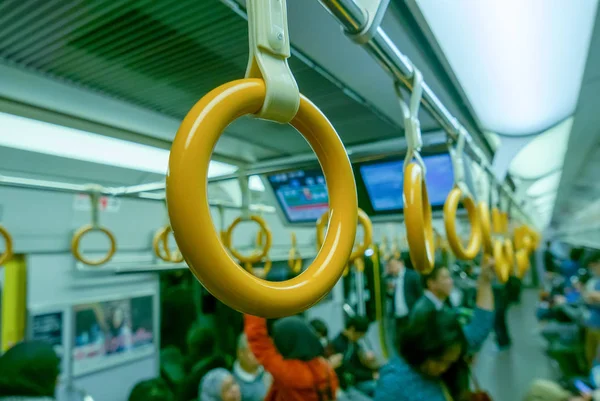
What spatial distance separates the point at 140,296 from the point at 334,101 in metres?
2.60

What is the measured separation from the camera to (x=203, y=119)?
30 cm

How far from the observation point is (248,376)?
2.88m

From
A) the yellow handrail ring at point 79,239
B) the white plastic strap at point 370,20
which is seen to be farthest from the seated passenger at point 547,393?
the white plastic strap at point 370,20

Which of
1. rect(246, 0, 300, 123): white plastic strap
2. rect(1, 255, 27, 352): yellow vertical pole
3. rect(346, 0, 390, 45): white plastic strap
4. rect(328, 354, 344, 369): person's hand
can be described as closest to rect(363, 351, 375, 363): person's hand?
rect(328, 354, 344, 369): person's hand

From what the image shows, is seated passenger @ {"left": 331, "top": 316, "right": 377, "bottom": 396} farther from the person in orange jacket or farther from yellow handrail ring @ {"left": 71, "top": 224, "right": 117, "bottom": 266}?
yellow handrail ring @ {"left": 71, "top": 224, "right": 117, "bottom": 266}

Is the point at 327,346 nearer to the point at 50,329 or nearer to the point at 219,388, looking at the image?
the point at 219,388

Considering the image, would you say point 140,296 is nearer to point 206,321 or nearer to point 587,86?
point 206,321

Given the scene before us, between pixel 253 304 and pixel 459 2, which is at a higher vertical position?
pixel 459 2

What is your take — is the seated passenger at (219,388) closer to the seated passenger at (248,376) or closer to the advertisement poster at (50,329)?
the seated passenger at (248,376)

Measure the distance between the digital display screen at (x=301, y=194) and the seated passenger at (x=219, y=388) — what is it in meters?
1.00

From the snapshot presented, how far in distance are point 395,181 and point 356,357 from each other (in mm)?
2680

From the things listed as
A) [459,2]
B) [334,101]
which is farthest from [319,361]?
[459,2]

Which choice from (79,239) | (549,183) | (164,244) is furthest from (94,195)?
(549,183)

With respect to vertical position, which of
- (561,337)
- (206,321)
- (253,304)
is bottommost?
(561,337)
